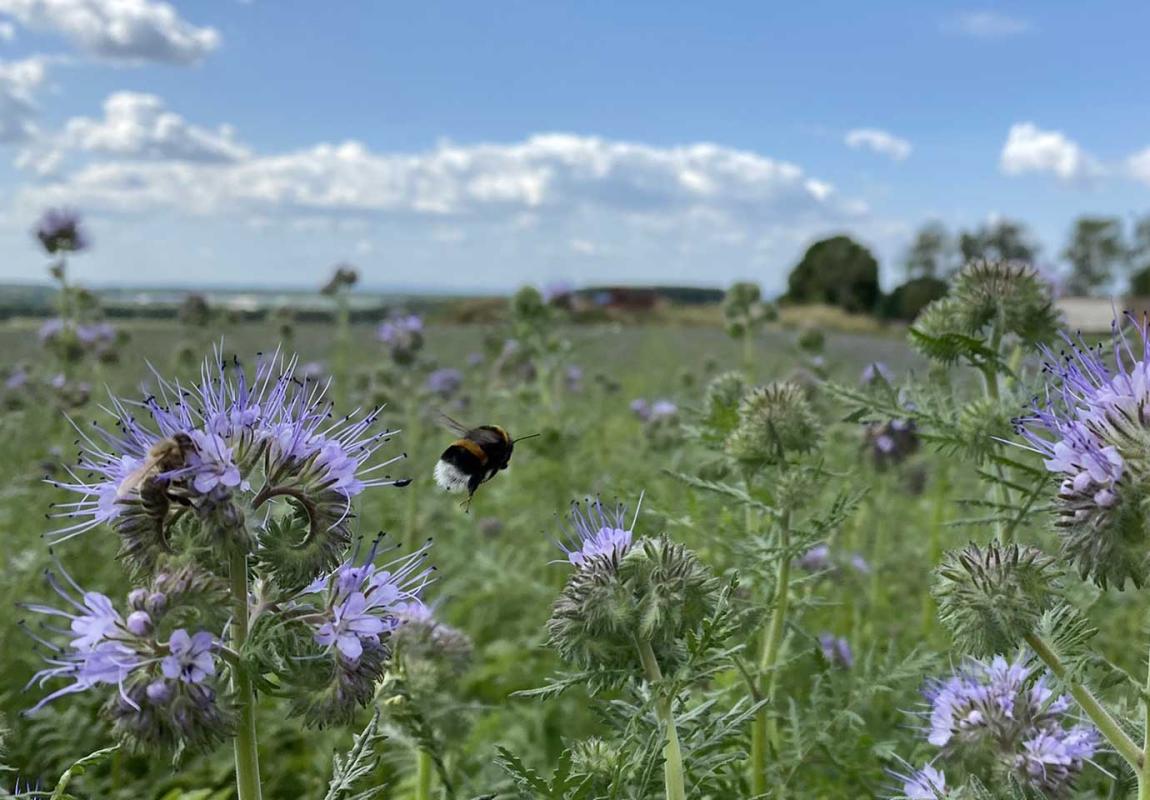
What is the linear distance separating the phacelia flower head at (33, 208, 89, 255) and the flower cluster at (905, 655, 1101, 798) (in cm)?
742

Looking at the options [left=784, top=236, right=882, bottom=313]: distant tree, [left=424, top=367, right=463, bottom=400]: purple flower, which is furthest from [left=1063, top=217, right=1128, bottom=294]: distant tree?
[left=424, top=367, right=463, bottom=400]: purple flower

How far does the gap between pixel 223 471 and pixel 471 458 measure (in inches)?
54.1

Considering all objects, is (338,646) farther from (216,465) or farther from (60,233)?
(60,233)

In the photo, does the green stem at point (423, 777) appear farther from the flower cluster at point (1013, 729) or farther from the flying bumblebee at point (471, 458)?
the flower cluster at point (1013, 729)

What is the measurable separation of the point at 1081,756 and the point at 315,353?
14323 mm

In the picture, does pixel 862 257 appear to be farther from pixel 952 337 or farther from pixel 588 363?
pixel 952 337

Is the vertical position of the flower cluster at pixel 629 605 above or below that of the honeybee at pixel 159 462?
below

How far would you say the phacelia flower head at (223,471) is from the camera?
175 centimetres

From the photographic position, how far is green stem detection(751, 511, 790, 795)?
284 centimetres

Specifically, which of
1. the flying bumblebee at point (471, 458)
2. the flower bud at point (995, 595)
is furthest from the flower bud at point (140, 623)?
the flower bud at point (995, 595)

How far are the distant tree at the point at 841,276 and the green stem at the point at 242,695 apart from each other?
154 feet

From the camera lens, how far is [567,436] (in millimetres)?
6332

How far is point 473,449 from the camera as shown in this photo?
10.2 feet

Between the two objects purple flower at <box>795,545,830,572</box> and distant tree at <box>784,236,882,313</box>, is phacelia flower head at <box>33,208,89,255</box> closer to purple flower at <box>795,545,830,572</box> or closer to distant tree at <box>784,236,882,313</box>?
purple flower at <box>795,545,830,572</box>
